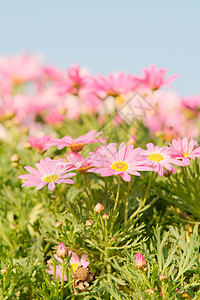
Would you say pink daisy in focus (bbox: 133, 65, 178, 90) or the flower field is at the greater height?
pink daisy in focus (bbox: 133, 65, 178, 90)

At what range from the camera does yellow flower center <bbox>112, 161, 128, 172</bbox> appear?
3.07ft

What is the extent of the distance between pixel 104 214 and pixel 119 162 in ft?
0.46

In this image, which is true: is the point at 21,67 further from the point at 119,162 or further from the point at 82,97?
the point at 119,162

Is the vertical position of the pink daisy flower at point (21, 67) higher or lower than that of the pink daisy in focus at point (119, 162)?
lower

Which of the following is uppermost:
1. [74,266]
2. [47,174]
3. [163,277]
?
[47,174]

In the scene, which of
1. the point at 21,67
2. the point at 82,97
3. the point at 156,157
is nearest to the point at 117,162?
the point at 156,157

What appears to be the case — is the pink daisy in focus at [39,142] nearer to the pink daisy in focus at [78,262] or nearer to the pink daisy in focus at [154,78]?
the pink daisy in focus at [78,262]

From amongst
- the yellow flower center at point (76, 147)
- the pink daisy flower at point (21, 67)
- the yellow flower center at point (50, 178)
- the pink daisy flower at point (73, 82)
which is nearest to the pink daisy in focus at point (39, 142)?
the yellow flower center at point (76, 147)

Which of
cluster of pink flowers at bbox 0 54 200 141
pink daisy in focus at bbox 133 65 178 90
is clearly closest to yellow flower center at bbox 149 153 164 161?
cluster of pink flowers at bbox 0 54 200 141

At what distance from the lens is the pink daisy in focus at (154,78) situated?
5.34 ft

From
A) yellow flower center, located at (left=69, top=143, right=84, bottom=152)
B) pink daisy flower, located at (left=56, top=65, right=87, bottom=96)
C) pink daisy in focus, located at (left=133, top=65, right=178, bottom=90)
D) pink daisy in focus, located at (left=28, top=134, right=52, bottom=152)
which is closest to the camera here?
yellow flower center, located at (left=69, top=143, right=84, bottom=152)

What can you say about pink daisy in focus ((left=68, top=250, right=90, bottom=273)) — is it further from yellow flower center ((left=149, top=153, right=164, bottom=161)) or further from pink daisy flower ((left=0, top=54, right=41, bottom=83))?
pink daisy flower ((left=0, top=54, right=41, bottom=83))

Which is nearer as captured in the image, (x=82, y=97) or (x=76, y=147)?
(x=76, y=147)

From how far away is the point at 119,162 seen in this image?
0.99 meters
